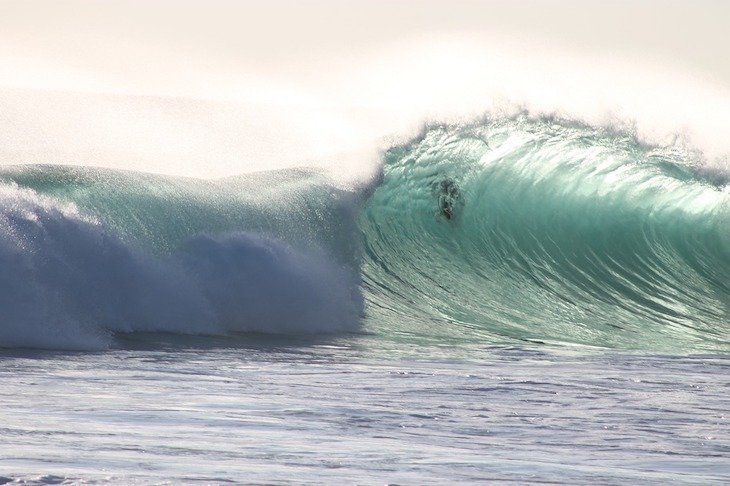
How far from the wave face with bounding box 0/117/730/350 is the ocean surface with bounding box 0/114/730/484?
3 cm

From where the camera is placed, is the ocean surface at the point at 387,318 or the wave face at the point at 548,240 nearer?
the ocean surface at the point at 387,318

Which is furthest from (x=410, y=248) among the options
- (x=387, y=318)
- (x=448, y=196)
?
(x=387, y=318)

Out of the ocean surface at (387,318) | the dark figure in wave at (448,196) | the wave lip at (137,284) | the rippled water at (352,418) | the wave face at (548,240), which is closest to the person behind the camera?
the rippled water at (352,418)

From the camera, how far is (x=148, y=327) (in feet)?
34.2

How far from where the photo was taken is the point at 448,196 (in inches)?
613

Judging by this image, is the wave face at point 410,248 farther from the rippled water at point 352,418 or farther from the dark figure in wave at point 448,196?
the rippled water at point 352,418

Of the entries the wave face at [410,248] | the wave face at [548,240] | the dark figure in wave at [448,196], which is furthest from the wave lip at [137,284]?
the dark figure in wave at [448,196]

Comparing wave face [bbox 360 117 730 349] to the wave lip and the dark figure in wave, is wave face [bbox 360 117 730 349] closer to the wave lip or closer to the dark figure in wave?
the dark figure in wave

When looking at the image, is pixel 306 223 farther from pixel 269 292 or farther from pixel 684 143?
pixel 684 143

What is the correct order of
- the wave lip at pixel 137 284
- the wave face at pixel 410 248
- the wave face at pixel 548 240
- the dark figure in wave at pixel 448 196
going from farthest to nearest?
the dark figure in wave at pixel 448 196 < the wave face at pixel 548 240 < the wave face at pixel 410 248 < the wave lip at pixel 137 284

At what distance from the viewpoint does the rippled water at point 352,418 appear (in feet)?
17.1

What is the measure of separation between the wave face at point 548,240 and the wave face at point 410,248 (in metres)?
0.03

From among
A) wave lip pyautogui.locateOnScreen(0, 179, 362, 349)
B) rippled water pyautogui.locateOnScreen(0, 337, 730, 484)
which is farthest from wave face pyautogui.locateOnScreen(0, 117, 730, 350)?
rippled water pyautogui.locateOnScreen(0, 337, 730, 484)

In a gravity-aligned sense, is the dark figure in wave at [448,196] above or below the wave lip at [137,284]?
above
